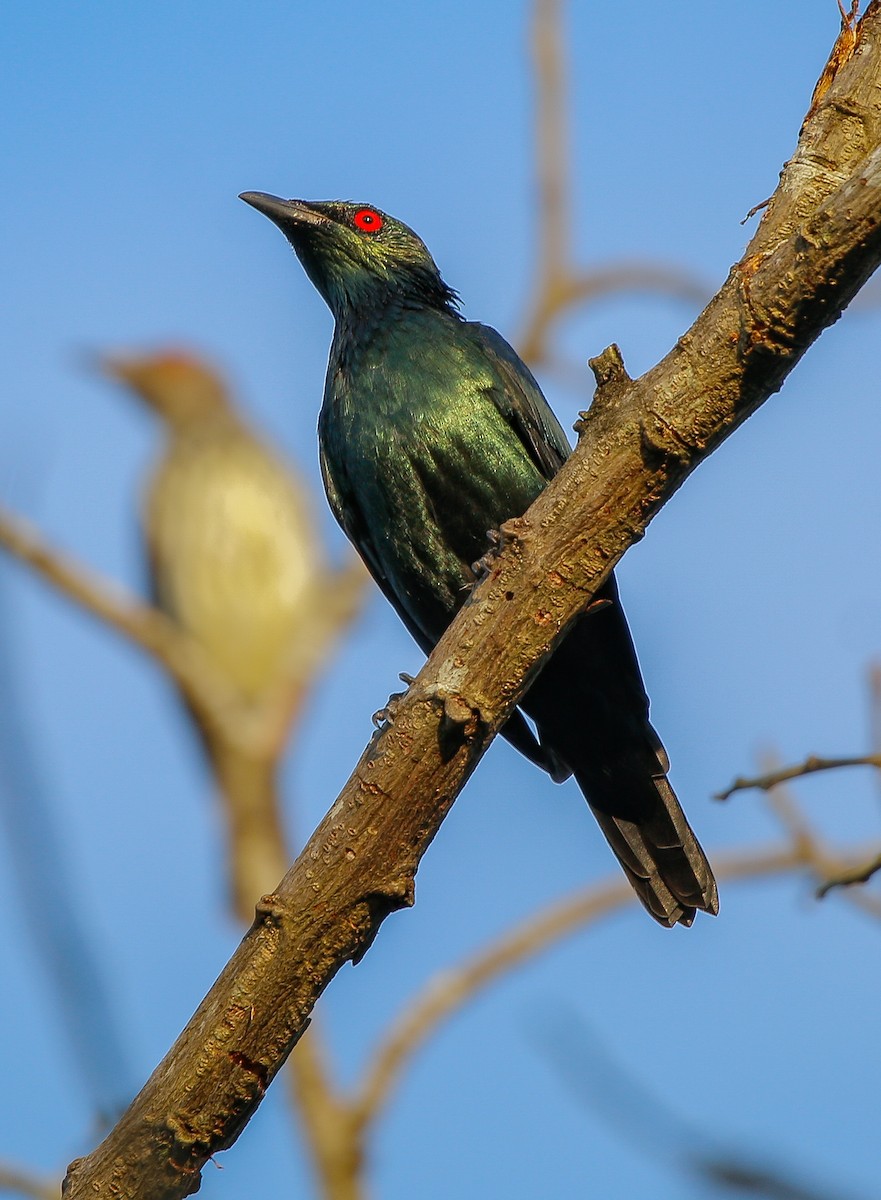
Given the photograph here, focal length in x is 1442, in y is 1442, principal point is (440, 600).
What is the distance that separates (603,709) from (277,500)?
1001 centimetres

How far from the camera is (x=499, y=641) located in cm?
354

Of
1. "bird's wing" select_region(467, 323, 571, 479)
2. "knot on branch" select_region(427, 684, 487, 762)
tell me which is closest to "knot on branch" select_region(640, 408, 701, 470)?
"knot on branch" select_region(427, 684, 487, 762)

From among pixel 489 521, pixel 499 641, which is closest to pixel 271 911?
pixel 499 641

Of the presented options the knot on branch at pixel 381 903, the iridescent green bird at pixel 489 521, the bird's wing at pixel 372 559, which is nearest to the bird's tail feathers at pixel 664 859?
the iridescent green bird at pixel 489 521

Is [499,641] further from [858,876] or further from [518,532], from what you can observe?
[858,876]

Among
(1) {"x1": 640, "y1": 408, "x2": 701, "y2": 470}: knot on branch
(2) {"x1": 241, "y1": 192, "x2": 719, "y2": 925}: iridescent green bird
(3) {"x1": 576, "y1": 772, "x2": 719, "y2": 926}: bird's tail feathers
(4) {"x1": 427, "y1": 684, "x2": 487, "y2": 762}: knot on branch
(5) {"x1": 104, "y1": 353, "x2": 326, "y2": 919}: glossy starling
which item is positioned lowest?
(4) {"x1": 427, "y1": 684, "x2": 487, "y2": 762}: knot on branch

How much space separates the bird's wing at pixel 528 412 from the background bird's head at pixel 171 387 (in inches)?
438

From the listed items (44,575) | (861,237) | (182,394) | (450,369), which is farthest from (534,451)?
(182,394)

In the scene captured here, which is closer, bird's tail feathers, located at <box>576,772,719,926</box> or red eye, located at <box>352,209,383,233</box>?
bird's tail feathers, located at <box>576,772,719,926</box>

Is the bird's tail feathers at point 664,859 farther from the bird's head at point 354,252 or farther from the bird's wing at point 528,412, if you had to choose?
the bird's head at point 354,252

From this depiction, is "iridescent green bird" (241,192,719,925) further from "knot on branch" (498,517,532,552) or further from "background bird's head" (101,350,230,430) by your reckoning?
"background bird's head" (101,350,230,430)

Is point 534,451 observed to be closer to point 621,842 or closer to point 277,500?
point 621,842

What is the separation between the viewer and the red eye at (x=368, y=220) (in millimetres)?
6555

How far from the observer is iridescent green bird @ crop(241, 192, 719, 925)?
538 cm
